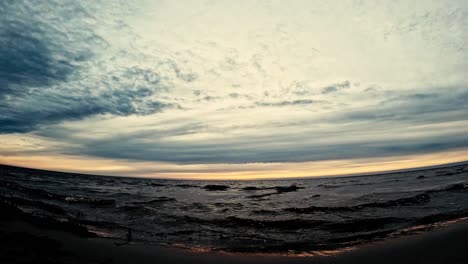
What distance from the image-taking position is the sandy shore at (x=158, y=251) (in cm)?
608

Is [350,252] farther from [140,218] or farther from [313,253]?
[140,218]

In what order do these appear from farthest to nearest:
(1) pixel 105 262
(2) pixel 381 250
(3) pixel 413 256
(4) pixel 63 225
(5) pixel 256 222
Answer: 1. (5) pixel 256 222
2. (4) pixel 63 225
3. (2) pixel 381 250
4. (3) pixel 413 256
5. (1) pixel 105 262

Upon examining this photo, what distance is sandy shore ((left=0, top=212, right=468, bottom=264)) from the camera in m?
6.08

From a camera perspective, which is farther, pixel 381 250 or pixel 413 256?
pixel 381 250

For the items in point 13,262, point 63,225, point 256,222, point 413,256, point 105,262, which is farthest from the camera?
point 256,222

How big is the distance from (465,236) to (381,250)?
2.41 metres

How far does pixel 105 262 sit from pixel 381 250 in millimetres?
6323

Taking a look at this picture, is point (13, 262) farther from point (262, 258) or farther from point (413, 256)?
point (413, 256)

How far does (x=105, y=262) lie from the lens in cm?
614

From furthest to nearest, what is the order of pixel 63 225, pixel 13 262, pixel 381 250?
pixel 63 225 < pixel 381 250 < pixel 13 262

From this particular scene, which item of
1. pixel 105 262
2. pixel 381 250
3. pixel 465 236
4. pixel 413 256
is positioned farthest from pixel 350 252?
pixel 105 262

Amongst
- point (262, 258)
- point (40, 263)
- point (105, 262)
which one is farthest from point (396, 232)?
point (40, 263)

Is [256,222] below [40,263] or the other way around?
below

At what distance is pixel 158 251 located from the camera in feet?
24.6
